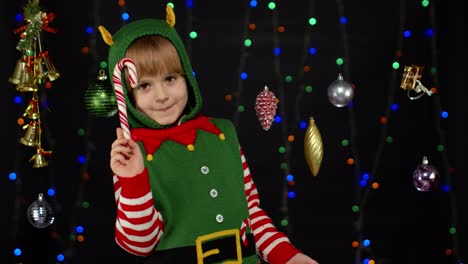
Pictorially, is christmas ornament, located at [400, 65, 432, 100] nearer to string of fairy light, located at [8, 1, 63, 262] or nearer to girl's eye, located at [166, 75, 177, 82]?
girl's eye, located at [166, 75, 177, 82]

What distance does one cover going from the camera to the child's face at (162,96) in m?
2.27

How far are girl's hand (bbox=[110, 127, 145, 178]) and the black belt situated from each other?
14.6 inches

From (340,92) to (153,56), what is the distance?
3.63 ft

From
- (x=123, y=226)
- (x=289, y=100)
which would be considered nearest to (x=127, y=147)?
(x=123, y=226)

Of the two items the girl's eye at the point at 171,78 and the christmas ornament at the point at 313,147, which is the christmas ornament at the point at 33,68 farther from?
the christmas ornament at the point at 313,147

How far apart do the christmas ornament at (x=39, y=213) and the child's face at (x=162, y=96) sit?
2.57ft

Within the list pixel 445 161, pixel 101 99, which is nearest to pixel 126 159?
pixel 101 99

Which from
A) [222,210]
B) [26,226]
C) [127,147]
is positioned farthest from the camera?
[26,226]

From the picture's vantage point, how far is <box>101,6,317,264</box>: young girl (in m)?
2.20

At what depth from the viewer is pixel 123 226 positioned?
2.08m

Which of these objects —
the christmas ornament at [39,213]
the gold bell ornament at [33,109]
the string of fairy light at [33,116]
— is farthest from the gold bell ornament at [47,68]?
the christmas ornament at [39,213]

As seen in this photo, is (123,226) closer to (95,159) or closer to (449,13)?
(95,159)

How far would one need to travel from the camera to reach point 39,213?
9.09ft

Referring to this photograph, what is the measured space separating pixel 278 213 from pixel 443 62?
4.02ft
